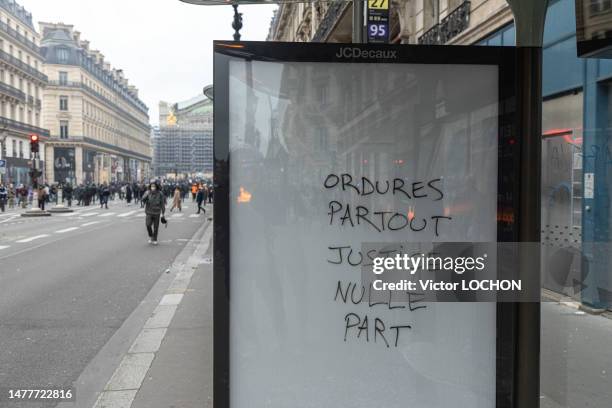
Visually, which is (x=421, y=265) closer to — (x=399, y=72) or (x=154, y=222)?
(x=399, y=72)

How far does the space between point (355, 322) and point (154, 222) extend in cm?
1296

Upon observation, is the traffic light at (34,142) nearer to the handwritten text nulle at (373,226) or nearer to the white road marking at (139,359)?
the white road marking at (139,359)

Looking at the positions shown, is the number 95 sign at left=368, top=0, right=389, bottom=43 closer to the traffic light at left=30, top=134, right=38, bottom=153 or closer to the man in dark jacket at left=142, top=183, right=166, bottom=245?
the man in dark jacket at left=142, top=183, right=166, bottom=245

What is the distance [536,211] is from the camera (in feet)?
9.09

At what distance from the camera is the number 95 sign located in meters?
8.45

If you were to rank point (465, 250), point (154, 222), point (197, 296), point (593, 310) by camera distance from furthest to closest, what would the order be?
point (154, 222) → point (197, 296) → point (593, 310) → point (465, 250)

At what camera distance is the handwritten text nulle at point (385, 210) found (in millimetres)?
2916

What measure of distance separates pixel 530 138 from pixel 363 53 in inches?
35.5

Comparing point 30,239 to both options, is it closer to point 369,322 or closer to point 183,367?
point 183,367

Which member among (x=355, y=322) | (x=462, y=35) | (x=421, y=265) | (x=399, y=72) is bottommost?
(x=355, y=322)

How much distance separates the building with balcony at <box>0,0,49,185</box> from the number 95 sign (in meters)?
55.7

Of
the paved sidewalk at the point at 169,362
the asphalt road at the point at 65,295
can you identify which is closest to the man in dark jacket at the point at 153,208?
the asphalt road at the point at 65,295

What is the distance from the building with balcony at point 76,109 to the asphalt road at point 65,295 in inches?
2694

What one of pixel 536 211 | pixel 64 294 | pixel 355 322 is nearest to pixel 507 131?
pixel 536 211
